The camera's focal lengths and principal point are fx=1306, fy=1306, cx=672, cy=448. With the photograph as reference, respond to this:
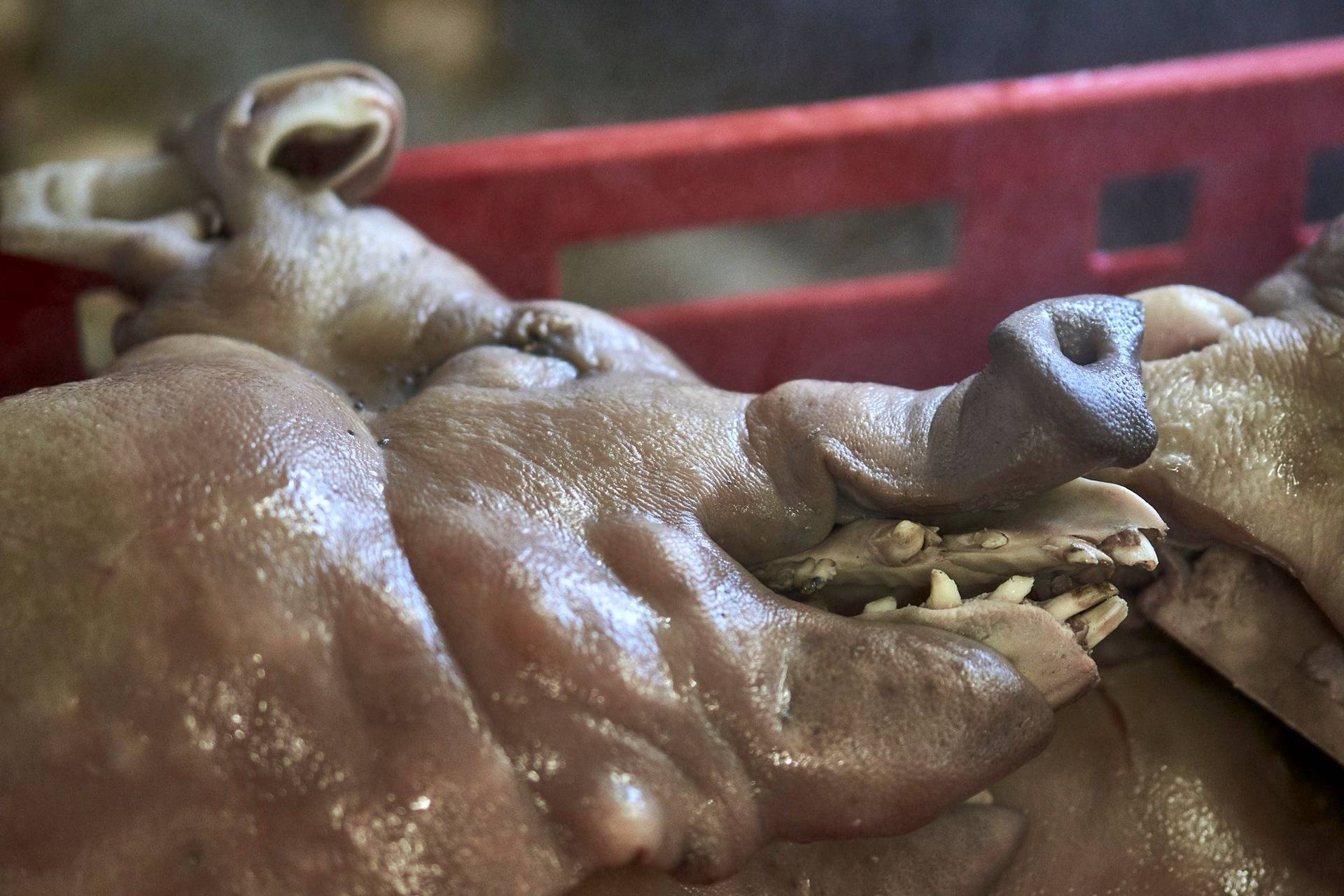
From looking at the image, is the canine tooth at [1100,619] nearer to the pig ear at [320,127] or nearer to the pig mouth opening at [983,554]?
the pig mouth opening at [983,554]

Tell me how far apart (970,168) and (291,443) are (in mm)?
2042

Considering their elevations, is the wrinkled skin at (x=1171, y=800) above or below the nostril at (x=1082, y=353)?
below

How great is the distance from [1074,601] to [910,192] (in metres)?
1.65

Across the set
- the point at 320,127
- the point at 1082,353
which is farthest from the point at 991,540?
the point at 320,127

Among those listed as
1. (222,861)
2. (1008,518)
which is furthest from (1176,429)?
(222,861)

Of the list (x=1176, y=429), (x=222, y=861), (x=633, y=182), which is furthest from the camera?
(x=633, y=182)

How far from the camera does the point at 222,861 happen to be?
53.0 inches

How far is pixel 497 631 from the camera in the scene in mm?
1434

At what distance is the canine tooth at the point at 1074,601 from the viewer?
65.5 inches

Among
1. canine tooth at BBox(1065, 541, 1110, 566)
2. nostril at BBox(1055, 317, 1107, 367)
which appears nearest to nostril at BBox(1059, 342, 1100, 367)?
nostril at BBox(1055, 317, 1107, 367)

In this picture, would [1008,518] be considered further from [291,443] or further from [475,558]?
[291,443]

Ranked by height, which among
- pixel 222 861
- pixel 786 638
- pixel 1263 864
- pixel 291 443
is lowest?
pixel 1263 864

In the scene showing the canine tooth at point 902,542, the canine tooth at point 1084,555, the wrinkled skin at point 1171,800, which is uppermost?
the canine tooth at point 1084,555

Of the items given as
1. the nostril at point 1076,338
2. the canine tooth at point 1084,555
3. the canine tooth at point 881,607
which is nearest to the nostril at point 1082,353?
the nostril at point 1076,338
